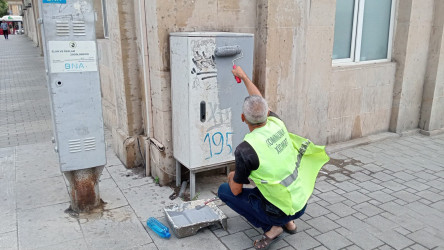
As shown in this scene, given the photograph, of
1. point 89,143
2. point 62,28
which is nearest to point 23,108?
point 89,143

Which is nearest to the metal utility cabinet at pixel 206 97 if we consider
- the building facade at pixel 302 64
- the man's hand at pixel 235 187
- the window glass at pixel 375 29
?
the building facade at pixel 302 64

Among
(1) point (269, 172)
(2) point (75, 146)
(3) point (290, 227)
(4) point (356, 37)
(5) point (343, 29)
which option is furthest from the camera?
(4) point (356, 37)

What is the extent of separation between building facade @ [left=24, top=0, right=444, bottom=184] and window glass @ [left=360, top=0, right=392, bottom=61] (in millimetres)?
17

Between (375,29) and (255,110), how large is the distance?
14.5ft

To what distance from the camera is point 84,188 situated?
384 cm

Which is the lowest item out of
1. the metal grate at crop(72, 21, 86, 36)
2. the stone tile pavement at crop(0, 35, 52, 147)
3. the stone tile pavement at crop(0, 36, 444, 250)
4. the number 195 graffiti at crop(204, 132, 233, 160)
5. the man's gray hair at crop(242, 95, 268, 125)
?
the stone tile pavement at crop(0, 36, 444, 250)

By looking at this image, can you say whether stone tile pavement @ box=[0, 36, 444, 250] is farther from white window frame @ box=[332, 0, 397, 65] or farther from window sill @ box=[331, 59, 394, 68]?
white window frame @ box=[332, 0, 397, 65]

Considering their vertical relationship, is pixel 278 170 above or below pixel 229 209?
above

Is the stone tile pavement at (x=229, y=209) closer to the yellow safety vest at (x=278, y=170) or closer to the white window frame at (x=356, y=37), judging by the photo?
the yellow safety vest at (x=278, y=170)

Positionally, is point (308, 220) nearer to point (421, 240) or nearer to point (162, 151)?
point (421, 240)

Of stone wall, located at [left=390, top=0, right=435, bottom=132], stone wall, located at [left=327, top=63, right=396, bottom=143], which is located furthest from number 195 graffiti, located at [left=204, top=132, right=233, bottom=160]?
stone wall, located at [left=390, top=0, right=435, bottom=132]

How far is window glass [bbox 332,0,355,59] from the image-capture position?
5.85 meters

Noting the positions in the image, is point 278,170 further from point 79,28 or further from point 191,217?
point 79,28

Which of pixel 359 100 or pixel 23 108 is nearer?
pixel 359 100
